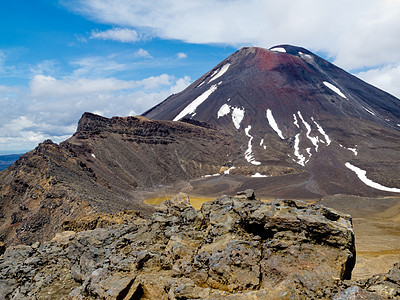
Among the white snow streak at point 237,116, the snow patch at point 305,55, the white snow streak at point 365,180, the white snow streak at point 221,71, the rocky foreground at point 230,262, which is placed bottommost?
the white snow streak at point 365,180

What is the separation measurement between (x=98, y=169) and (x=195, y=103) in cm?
7622

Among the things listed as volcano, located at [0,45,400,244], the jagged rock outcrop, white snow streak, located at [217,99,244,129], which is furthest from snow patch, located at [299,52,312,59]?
the jagged rock outcrop

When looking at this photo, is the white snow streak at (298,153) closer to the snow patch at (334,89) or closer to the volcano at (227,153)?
the volcano at (227,153)

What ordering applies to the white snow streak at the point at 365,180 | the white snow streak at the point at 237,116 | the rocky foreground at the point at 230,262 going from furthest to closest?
the white snow streak at the point at 237,116
the white snow streak at the point at 365,180
the rocky foreground at the point at 230,262

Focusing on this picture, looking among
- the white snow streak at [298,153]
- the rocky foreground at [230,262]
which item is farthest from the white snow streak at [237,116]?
the rocky foreground at [230,262]

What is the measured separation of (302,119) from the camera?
315 ft

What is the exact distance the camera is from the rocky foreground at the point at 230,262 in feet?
20.8

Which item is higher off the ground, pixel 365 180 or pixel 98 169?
pixel 98 169

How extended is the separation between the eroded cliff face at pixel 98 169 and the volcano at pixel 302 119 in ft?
45.5

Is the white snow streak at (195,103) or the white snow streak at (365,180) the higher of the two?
the white snow streak at (195,103)

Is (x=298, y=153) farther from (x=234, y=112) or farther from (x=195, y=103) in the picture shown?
(x=195, y=103)

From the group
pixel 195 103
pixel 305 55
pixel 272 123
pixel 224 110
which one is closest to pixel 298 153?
pixel 272 123

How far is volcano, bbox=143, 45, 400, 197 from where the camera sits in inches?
2291

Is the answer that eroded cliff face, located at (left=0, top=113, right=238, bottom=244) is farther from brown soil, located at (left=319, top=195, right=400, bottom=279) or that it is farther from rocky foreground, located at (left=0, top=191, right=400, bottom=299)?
brown soil, located at (left=319, top=195, right=400, bottom=279)
